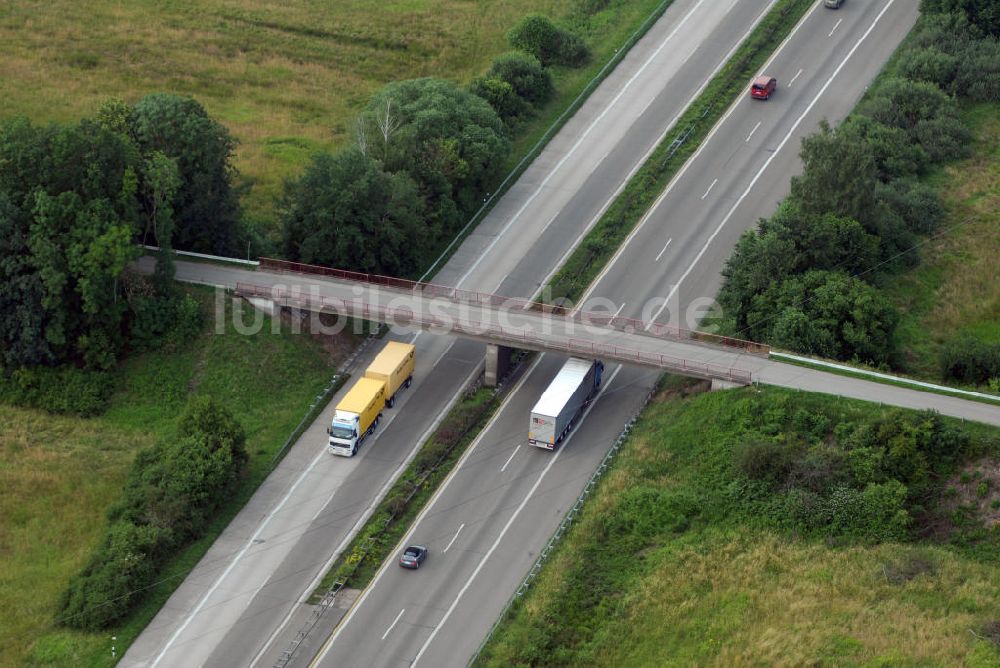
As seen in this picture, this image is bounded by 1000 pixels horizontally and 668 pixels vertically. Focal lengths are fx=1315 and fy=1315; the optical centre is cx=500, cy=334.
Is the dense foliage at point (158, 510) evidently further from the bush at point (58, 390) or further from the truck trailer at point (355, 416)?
the bush at point (58, 390)

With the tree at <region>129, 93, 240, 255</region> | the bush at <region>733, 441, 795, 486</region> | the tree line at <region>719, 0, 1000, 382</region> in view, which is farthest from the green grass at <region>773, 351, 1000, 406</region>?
the tree at <region>129, 93, 240, 255</region>

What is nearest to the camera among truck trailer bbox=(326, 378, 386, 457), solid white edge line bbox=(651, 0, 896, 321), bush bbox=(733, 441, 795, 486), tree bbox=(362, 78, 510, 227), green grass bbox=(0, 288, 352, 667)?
green grass bbox=(0, 288, 352, 667)

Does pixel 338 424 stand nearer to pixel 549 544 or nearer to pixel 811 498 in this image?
pixel 549 544

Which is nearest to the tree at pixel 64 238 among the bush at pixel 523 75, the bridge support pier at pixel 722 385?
the bridge support pier at pixel 722 385

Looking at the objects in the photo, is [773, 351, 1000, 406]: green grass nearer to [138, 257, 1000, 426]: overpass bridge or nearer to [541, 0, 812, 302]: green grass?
[138, 257, 1000, 426]: overpass bridge

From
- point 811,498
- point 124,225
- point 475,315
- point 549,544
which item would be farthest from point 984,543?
point 124,225

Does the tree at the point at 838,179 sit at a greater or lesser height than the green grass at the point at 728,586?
greater

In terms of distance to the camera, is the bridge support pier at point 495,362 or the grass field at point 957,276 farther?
the grass field at point 957,276
